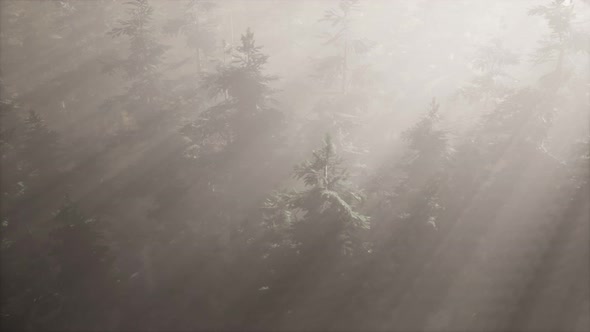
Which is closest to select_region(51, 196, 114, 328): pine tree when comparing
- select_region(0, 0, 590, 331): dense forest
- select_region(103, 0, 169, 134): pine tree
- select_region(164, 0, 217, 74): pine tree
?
select_region(0, 0, 590, 331): dense forest

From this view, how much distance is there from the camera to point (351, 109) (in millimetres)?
33719

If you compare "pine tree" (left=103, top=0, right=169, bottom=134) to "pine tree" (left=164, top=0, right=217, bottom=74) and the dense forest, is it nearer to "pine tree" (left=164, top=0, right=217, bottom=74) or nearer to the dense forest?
the dense forest

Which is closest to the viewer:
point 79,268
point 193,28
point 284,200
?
point 284,200

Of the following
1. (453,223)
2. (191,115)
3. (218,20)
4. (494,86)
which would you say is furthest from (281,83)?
(453,223)

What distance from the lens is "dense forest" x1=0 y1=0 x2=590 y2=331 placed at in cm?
1848

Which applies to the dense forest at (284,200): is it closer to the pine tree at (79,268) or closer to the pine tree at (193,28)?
the pine tree at (79,268)

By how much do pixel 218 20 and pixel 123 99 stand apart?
20800 millimetres

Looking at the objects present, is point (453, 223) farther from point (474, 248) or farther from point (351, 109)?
point (351, 109)

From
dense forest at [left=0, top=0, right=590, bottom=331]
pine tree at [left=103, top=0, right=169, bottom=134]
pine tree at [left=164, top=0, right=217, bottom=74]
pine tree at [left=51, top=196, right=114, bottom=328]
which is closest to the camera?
pine tree at [left=51, top=196, right=114, bottom=328]

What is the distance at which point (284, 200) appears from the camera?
17.5 metres

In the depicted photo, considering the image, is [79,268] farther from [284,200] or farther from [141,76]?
[141,76]

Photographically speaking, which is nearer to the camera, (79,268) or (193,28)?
(79,268)

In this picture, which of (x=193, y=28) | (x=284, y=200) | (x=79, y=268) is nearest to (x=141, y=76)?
(x=193, y=28)

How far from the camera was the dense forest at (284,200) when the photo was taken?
18484 mm
